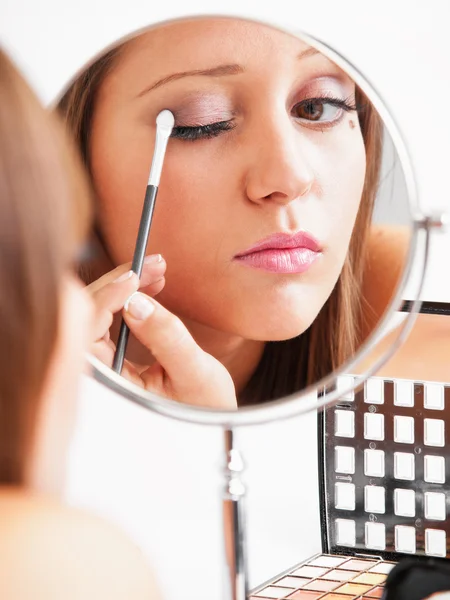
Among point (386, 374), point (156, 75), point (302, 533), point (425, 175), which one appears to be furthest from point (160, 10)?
point (302, 533)

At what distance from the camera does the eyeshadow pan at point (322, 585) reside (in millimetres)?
686

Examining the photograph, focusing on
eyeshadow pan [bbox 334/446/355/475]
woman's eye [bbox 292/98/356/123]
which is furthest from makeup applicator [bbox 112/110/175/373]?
eyeshadow pan [bbox 334/446/355/475]

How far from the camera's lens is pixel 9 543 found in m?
0.45

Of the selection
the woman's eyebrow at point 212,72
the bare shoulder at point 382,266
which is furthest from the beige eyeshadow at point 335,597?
the woman's eyebrow at point 212,72

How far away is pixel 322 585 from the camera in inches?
27.2

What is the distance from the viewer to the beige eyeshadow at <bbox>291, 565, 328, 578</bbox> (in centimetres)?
71

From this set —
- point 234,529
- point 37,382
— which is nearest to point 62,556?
point 37,382

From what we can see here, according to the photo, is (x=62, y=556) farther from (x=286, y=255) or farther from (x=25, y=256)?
(x=286, y=255)

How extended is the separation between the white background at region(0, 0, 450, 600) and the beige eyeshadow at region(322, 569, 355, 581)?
57mm

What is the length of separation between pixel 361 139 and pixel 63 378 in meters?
0.29

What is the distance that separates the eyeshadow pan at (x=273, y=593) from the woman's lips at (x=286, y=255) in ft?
0.89

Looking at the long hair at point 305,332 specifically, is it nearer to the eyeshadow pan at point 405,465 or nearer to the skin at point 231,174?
the skin at point 231,174

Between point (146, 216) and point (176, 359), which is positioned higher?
point (146, 216)

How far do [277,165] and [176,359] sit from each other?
0.58 ft
